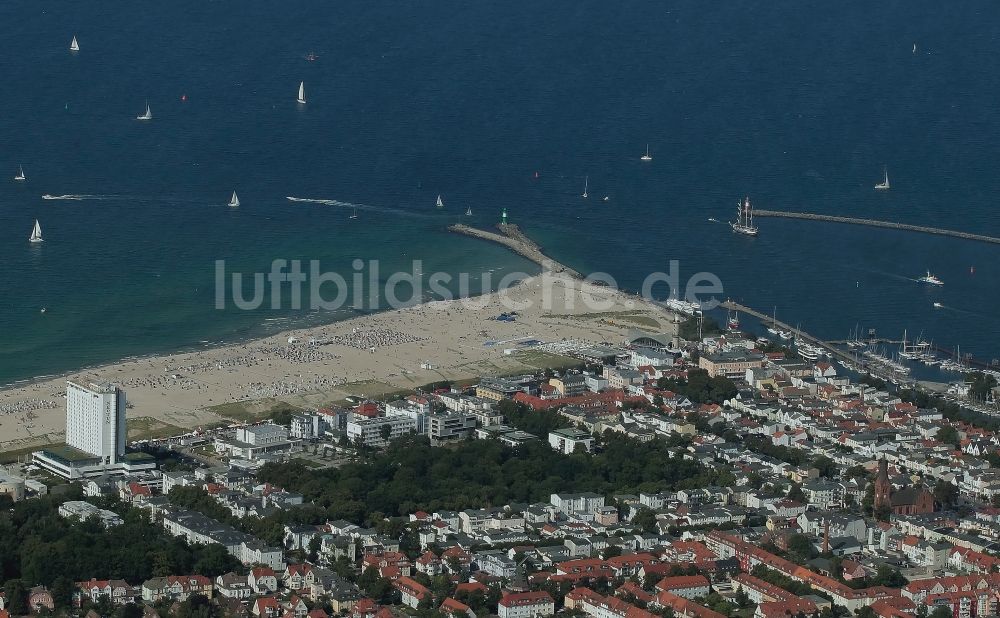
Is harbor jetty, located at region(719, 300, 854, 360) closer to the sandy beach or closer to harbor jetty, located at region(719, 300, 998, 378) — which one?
harbor jetty, located at region(719, 300, 998, 378)

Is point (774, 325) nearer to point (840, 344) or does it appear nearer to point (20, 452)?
point (840, 344)

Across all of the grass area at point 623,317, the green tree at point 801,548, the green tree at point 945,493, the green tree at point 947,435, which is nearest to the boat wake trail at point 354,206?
the grass area at point 623,317

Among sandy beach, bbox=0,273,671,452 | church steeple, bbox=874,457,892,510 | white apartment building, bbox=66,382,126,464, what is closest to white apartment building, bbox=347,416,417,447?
sandy beach, bbox=0,273,671,452

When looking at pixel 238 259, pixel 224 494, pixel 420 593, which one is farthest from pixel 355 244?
pixel 420 593

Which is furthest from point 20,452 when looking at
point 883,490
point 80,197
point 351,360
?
point 80,197

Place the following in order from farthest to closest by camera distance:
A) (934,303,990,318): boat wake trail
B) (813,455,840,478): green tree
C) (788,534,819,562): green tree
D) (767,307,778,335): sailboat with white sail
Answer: (934,303,990,318): boat wake trail, (767,307,778,335): sailboat with white sail, (813,455,840,478): green tree, (788,534,819,562): green tree

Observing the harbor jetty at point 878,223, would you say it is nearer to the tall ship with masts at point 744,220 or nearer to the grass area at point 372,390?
the tall ship with masts at point 744,220
